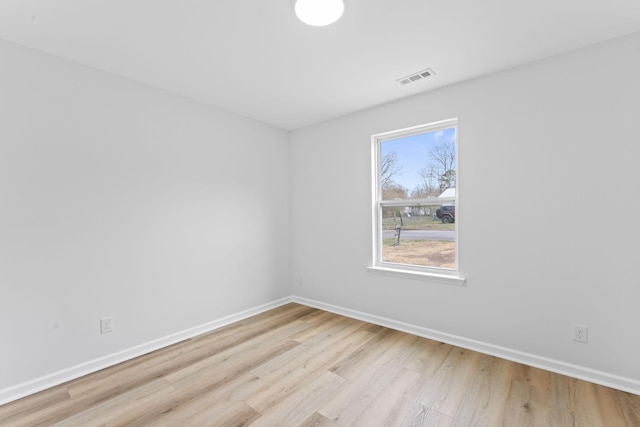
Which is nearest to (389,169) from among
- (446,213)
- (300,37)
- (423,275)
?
(446,213)

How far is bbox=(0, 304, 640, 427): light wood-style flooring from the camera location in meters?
1.75

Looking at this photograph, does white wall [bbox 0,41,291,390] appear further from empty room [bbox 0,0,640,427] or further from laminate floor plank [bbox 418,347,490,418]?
laminate floor plank [bbox 418,347,490,418]

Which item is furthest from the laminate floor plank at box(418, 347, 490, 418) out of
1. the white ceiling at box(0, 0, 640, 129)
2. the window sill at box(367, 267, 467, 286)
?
the white ceiling at box(0, 0, 640, 129)

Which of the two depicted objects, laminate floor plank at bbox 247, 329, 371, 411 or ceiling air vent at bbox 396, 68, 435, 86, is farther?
ceiling air vent at bbox 396, 68, 435, 86

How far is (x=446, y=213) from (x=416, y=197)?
0.37 meters

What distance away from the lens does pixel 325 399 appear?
1.94m

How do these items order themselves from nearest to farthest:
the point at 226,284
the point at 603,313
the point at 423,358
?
the point at 603,313 → the point at 423,358 → the point at 226,284

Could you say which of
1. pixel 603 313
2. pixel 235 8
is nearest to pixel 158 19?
pixel 235 8

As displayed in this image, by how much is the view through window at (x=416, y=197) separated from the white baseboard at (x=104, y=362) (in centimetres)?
198

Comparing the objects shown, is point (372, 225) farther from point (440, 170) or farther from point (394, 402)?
point (394, 402)

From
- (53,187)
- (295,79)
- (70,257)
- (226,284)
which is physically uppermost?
(295,79)

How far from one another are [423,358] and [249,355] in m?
1.54

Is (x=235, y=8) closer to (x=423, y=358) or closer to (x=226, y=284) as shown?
(x=226, y=284)

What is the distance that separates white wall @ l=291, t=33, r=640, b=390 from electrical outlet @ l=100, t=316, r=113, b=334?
8.71ft
